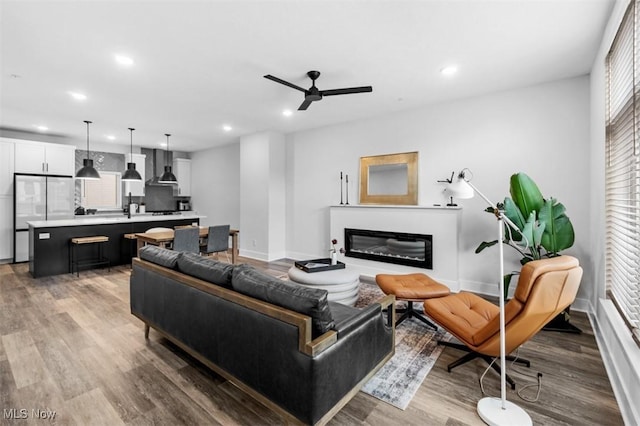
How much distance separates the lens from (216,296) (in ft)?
6.68

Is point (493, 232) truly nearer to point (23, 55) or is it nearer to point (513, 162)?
point (513, 162)

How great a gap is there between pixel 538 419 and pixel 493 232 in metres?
2.73

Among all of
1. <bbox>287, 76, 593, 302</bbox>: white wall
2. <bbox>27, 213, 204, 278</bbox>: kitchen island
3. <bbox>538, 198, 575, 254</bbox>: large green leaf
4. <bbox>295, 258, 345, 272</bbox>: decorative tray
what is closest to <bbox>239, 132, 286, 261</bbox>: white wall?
<bbox>287, 76, 593, 302</bbox>: white wall

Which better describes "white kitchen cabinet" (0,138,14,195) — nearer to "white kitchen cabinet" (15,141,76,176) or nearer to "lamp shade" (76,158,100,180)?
"white kitchen cabinet" (15,141,76,176)

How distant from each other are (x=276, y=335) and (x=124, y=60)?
326 cm

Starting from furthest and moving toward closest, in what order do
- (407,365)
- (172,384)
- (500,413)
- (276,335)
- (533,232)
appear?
(533,232)
(407,365)
(172,384)
(500,413)
(276,335)

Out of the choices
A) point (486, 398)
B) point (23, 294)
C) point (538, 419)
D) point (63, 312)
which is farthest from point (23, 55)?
point (538, 419)

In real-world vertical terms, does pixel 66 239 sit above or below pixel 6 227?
below

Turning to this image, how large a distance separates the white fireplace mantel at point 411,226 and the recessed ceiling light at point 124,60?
3.66m

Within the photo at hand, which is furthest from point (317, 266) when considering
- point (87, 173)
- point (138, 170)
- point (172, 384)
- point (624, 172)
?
point (138, 170)

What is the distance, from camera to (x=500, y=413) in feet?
6.00

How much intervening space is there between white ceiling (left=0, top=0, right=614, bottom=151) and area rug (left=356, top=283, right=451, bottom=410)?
2.81m

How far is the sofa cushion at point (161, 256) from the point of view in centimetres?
258

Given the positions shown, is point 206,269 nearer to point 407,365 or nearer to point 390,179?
point 407,365
